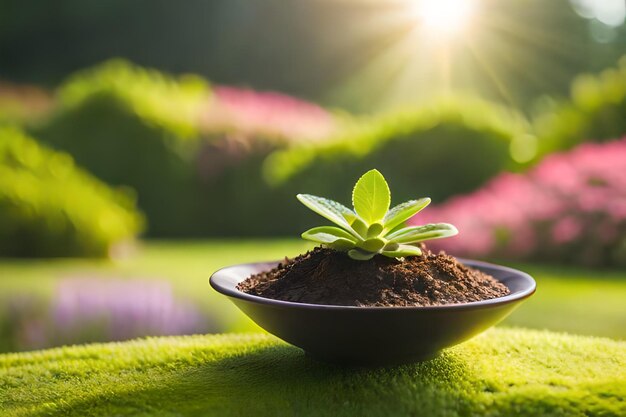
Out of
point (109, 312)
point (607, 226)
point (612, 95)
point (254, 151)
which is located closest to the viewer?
point (109, 312)

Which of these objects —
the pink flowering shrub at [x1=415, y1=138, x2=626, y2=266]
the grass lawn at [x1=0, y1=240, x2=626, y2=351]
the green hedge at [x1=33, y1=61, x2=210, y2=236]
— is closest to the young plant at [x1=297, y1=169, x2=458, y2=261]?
the grass lawn at [x1=0, y1=240, x2=626, y2=351]

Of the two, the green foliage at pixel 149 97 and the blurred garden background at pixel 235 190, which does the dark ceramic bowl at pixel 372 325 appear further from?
the green foliage at pixel 149 97

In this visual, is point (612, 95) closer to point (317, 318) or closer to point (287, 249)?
point (287, 249)

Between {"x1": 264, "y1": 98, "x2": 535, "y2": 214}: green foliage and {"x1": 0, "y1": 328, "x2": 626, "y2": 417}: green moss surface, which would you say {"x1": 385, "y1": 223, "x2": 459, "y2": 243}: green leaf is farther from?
{"x1": 264, "y1": 98, "x2": 535, "y2": 214}: green foliage

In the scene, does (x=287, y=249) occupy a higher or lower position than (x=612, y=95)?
lower

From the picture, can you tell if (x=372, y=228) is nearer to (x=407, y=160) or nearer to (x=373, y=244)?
(x=373, y=244)

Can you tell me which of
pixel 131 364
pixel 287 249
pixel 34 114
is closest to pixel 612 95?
pixel 287 249
